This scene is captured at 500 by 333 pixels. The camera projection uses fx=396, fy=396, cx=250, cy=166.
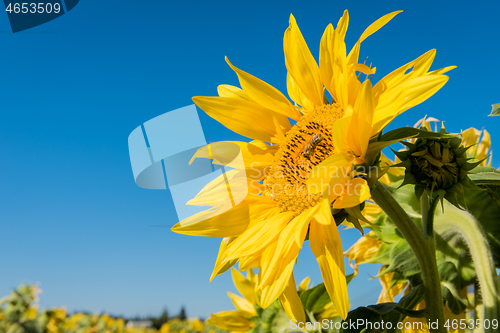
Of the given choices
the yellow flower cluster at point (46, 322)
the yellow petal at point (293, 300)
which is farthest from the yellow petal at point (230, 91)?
the yellow flower cluster at point (46, 322)

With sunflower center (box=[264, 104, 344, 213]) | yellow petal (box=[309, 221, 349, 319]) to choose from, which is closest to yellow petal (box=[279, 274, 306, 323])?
yellow petal (box=[309, 221, 349, 319])

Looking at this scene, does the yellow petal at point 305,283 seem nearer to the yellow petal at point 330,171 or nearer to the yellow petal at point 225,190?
the yellow petal at point 225,190

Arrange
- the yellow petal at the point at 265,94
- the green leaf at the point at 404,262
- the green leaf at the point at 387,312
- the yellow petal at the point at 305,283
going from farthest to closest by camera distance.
Answer: the yellow petal at the point at 305,283, the green leaf at the point at 404,262, the yellow petal at the point at 265,94, the green leaf at the point at 387,312

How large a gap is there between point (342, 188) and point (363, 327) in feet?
1.45

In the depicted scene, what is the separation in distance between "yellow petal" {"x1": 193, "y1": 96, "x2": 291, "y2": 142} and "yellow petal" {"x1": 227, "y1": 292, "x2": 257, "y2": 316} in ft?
2.89

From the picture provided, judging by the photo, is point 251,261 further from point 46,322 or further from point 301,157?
point 46,322

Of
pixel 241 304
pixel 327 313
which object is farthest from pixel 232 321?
pixel 327 313

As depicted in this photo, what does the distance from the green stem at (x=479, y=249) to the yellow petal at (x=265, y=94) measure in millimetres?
707

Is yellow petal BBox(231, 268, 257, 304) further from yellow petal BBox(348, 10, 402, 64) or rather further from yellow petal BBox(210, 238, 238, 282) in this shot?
yellow petal BBox(348, 10, 402, 64)

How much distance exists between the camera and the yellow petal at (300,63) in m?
1.15

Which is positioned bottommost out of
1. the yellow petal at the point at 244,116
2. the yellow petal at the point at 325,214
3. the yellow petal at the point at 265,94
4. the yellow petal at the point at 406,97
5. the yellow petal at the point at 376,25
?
the yellow petal at the point at 325,214

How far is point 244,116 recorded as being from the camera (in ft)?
4.21

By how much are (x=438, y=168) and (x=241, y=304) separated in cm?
119

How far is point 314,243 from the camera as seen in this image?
Result: 39.1 inches
